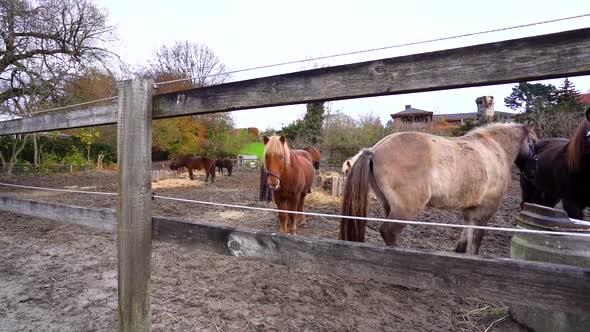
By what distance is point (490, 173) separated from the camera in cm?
350

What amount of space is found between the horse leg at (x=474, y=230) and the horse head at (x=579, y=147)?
1368mm

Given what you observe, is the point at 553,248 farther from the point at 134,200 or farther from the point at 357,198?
the point at 134,200

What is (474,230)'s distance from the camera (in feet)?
11.6

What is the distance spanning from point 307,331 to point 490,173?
9.16ft

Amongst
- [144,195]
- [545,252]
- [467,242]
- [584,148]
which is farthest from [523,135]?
[144,195]

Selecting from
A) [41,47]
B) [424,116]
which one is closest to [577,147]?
[41,47]

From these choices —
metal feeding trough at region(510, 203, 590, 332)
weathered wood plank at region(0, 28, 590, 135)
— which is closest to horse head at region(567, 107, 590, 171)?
metal feeding trough at region(510, 203, 590, 332)

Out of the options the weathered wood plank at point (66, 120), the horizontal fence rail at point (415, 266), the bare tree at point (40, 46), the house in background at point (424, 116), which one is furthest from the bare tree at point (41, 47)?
the house in background at point (424, 116)

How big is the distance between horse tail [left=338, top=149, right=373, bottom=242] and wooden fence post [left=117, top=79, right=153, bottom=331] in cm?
176

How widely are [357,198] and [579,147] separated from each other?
125 inches

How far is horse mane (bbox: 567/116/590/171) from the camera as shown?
3.69 m

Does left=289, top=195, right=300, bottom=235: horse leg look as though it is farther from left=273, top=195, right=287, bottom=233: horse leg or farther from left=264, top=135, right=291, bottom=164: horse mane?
left=264, top=135, right=291, bottom=164: horse mane

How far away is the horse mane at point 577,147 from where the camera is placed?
12.1 feet

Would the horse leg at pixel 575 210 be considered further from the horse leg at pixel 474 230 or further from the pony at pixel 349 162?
the pony at pixel 349 162
